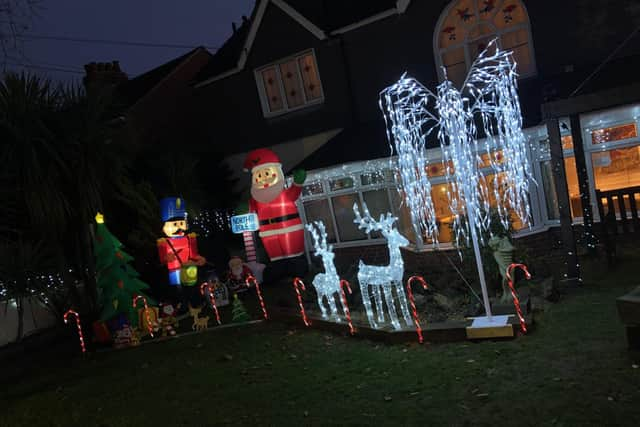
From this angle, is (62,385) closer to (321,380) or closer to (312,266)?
(321,380)

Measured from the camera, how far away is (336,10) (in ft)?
50.2

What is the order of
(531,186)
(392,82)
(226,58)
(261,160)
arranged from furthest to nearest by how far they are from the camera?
(226,58)
(392,82)
(261,160)
(531,186)

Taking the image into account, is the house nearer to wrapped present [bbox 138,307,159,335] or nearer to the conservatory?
the conservatory

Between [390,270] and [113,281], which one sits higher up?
[113,281]

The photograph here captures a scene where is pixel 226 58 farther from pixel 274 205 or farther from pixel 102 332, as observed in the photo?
pixel 102 332

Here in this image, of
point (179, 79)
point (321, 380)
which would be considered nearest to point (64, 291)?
point (321, 380)

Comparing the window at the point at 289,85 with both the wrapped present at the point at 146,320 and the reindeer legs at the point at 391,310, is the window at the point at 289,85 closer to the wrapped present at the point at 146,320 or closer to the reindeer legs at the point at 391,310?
the wrapped present at the point at 146,320

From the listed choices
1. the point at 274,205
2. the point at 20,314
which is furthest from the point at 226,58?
the point at 20,314

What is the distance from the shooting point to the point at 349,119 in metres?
14.9

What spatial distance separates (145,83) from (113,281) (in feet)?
40.1

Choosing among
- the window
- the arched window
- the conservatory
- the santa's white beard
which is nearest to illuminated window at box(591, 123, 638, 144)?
the conservatory

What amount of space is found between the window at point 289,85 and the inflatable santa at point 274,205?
423 cm

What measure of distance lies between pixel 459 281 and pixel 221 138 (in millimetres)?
10608

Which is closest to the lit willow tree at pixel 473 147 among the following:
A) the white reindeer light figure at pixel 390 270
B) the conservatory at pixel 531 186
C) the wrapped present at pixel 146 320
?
Answer: the conservatory at pixel 531 186
